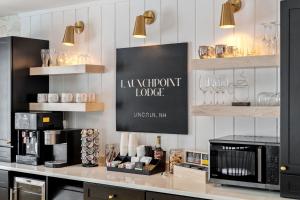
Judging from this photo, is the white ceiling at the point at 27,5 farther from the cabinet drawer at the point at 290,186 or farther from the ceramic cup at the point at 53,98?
the cabinet drawer at the point at 290,186

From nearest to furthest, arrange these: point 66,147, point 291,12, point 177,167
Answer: point 291,12
point 177,167
point 66,147

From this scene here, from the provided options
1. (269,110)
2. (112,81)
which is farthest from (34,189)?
(269,110)

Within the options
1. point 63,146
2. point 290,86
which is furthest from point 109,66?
point 290,86

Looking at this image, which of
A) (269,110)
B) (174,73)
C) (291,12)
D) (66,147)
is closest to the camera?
(291,12)

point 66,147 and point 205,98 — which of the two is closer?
point 205,98

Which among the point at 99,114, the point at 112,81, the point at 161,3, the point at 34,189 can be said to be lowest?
the point at 34,189

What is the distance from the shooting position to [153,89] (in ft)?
12.3

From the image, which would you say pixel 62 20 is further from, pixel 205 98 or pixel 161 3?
pixel 205 98

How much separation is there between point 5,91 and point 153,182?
195cm

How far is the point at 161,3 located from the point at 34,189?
2023 mm

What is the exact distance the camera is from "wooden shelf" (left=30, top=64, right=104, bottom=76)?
154 inches

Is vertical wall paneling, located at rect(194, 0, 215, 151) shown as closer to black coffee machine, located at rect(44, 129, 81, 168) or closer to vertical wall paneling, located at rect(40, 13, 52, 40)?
black coffee machine, located at rect(44, 129, 81, 168)

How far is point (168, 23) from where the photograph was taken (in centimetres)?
368

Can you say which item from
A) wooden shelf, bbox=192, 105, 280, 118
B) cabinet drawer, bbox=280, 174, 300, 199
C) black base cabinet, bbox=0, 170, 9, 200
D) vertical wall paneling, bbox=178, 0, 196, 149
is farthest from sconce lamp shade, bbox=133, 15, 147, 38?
black base cabinet, bbox=0, 170, 9, 200
